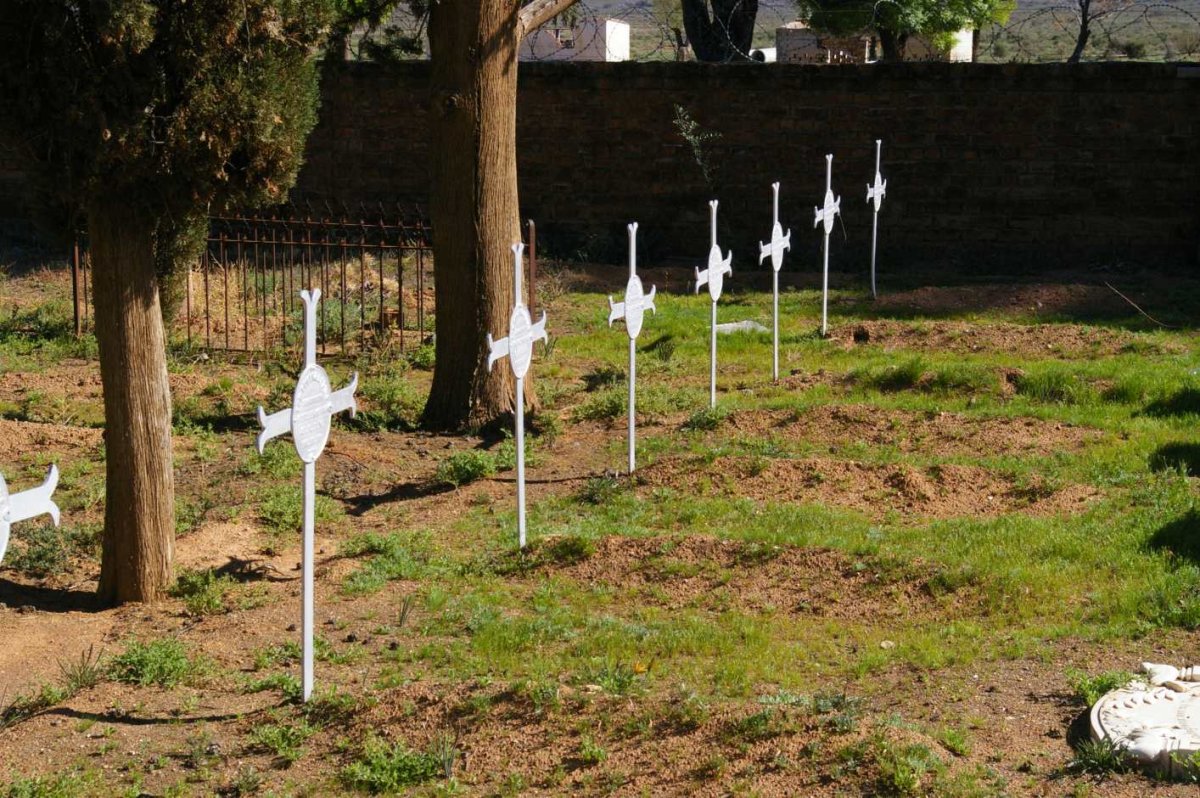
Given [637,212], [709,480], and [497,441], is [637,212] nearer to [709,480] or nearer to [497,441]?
[497,441]

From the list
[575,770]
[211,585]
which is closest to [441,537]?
[211,585]

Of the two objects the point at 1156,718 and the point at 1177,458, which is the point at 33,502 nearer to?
the point at 1156,718

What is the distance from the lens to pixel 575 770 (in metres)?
5.50

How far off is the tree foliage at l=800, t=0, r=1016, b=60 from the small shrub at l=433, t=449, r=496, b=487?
48.7 ft

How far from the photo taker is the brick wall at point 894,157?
56.4 feet

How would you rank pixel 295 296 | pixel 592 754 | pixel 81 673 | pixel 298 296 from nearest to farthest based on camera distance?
pixel 592 754, pixel 81 673, pixel 298 296, pixel 295 296

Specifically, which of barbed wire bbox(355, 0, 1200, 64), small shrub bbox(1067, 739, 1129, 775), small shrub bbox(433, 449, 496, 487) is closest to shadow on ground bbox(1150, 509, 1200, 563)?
small shrub bbox(1067, 739, 1129, 775)

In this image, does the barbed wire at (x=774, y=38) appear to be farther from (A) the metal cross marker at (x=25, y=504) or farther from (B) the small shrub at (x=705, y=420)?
(A) the metal cross marker at (x=25, y=504)

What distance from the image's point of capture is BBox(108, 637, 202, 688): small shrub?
6469 millimetres

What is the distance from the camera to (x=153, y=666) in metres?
6.48

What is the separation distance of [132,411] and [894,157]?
472 inches

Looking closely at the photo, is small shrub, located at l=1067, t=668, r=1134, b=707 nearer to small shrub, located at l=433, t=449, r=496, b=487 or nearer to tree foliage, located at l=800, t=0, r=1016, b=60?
small shrub, located at l=433, t=449, r=496, b=487

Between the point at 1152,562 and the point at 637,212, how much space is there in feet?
37.3

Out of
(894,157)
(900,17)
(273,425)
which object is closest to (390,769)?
(273,425)
